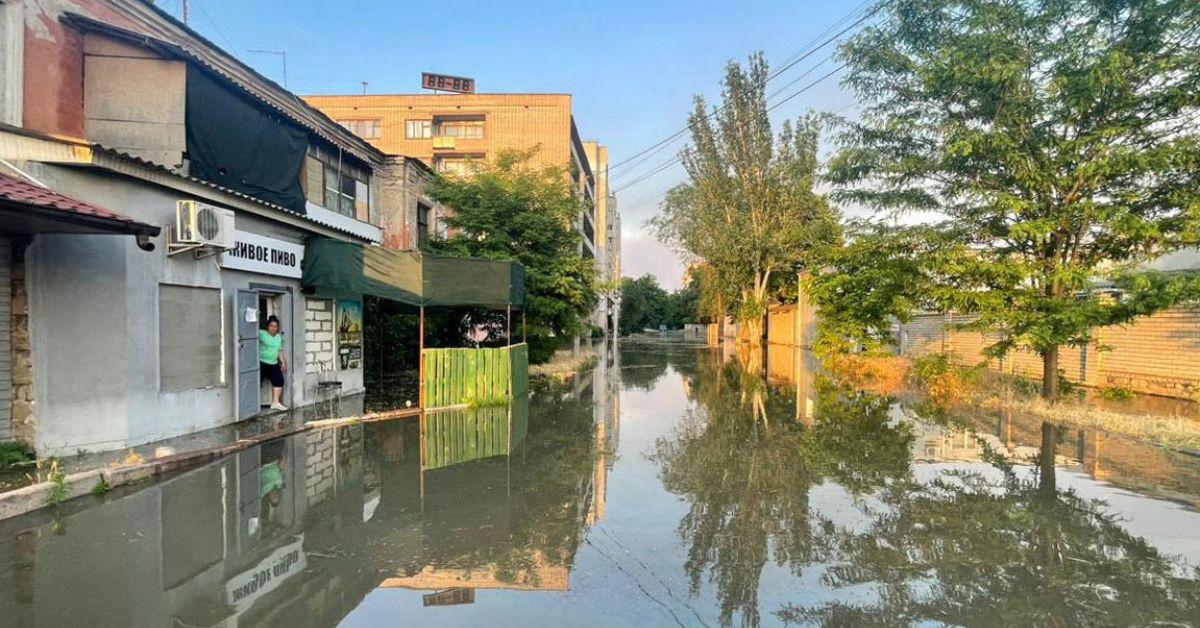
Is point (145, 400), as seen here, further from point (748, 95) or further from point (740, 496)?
point (748, 95)

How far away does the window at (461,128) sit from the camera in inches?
1725

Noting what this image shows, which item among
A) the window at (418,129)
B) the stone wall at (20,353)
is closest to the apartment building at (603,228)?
the window at (418,129)

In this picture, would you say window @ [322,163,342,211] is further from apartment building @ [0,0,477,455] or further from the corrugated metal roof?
the corrugated metal roof

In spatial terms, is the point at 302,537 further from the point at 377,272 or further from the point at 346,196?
the point at 346,196

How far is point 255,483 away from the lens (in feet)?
22.7

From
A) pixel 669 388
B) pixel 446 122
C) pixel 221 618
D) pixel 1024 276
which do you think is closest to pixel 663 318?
pixel 446 122

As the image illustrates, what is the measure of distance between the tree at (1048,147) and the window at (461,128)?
1385 inches

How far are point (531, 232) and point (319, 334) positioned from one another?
22.1ft

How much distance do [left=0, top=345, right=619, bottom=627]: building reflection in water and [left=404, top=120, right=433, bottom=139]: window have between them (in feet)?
129

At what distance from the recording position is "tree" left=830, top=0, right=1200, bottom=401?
9.86m

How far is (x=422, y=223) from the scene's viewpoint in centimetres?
2188

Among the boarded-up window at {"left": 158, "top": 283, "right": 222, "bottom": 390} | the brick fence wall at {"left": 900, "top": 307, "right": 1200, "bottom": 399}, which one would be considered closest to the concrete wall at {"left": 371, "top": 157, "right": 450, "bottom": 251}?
the boarded-up window at {"left": 158, "top": 283, "right": 222, "bottom": 390}

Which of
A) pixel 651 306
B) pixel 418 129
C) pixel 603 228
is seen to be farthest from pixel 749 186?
pixel 651 306

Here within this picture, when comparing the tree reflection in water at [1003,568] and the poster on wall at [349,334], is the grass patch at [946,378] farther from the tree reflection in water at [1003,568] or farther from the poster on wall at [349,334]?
the poster on wall at [349,334]
